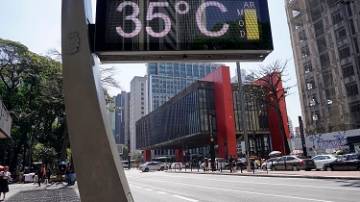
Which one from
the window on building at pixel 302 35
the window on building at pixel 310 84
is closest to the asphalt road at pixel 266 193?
the window on building at pixel 310 84

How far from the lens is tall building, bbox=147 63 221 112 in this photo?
146750mm

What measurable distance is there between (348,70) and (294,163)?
35.7 meters

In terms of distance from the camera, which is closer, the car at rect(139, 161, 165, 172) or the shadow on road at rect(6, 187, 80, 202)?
the shadow on road at rect(6, 187, 80, 202)

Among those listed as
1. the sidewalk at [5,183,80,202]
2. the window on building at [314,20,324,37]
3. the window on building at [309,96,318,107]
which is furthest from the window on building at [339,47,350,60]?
the sidewalk at [5,183,80,202]

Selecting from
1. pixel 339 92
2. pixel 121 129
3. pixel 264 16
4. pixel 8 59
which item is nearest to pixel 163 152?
pixel 121 129

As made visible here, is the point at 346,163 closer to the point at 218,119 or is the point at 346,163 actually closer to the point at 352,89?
the point at 352,89

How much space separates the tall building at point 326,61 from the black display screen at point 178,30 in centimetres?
5861

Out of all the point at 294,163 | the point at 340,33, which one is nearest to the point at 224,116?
the point at 340,33

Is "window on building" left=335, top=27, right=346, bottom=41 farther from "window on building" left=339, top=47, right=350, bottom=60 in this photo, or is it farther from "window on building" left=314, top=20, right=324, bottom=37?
"window on building" left=314, top=20, right=324, bottom=37

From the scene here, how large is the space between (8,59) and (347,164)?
40.4 meters

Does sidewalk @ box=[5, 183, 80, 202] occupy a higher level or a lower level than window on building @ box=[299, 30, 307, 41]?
lower

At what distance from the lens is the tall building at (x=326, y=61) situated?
210 feet

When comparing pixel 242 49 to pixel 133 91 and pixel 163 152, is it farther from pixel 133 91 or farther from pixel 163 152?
pixel 133 91

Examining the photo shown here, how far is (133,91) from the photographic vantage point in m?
158
